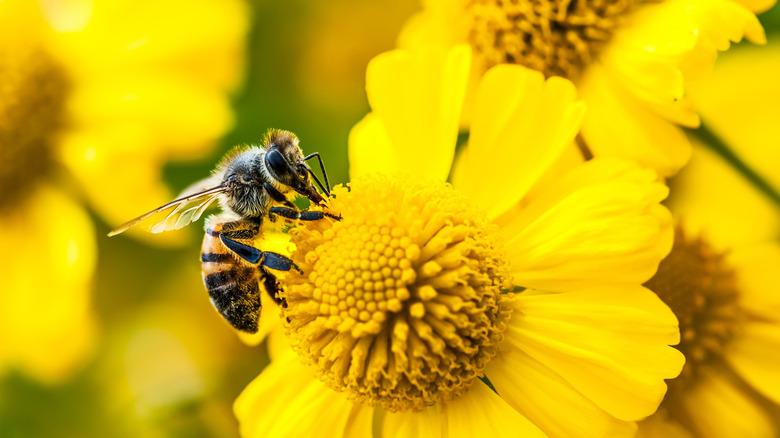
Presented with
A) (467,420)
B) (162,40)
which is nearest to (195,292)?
(162,40)

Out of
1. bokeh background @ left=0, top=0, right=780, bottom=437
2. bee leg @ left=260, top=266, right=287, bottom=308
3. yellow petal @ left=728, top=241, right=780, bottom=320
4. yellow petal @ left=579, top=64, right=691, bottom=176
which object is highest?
yellow petal @ left=579, top=64, right=691, bottom=176

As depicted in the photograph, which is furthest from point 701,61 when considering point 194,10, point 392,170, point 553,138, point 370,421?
point 194,10

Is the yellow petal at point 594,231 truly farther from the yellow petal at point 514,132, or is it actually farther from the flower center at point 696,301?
the flower center at point 696,301

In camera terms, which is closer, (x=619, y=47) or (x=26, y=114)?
(x=619, y=47)

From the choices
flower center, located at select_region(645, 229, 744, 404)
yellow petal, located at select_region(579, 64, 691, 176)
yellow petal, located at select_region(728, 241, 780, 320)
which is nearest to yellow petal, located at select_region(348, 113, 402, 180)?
yellow petal, located at select_region(579, 64, 691, 176)

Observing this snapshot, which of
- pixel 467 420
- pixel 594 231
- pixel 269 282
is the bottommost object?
pixel 467 420

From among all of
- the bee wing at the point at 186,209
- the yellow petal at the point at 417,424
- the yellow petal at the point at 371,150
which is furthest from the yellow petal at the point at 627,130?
the bee wing at the point at 186,209

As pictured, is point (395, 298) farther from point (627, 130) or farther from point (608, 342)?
point (627, 130)

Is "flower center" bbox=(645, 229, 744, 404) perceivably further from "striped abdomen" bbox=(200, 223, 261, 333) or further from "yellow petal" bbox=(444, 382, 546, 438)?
"striped abdomen" bbox=(200, 223, 261, 333)
